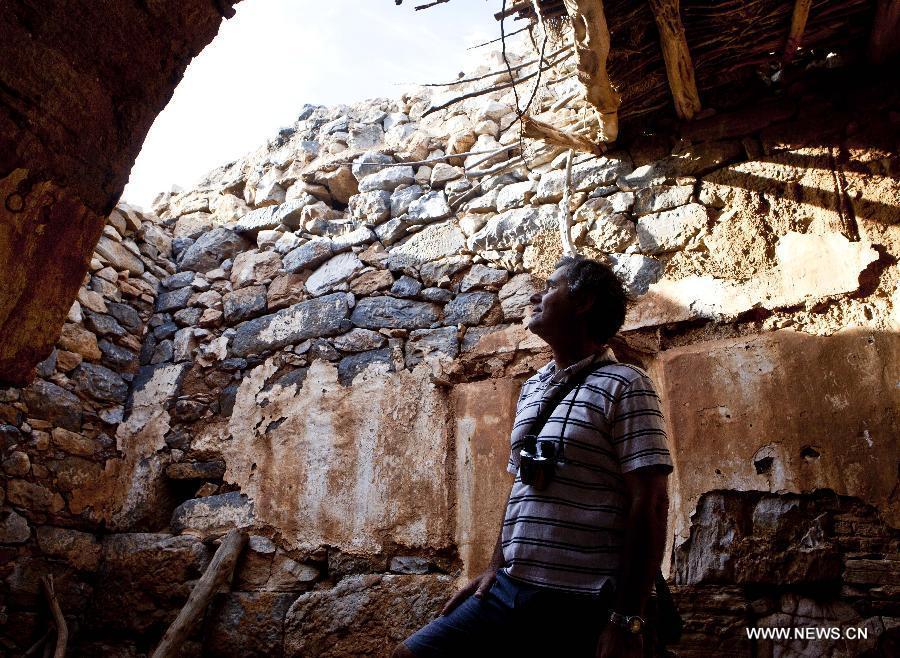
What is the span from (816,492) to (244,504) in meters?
2.62

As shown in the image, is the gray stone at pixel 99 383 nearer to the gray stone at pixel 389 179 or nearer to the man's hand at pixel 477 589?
the gray stone at pixel 389 179

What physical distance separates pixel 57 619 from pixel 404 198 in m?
2.85

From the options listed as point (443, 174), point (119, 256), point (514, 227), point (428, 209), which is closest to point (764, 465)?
point (514, 227)

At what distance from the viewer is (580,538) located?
1525 mm

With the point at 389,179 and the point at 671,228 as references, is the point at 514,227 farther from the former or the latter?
the point at 389,179

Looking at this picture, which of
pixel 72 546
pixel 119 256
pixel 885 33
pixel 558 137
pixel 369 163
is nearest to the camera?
pixel 885 33

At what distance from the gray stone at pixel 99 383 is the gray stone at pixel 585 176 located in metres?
2.73

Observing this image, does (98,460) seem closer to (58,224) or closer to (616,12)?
(58,224)

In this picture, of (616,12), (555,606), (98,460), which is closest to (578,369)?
(555,606)

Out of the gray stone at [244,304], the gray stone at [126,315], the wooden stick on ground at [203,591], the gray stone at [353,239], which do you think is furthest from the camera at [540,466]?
the gray stone at [126,315]

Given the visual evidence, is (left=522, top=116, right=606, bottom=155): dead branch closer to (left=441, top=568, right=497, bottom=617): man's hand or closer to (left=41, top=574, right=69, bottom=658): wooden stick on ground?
(left=441, top=568, right=497, bottom=617): man's hand

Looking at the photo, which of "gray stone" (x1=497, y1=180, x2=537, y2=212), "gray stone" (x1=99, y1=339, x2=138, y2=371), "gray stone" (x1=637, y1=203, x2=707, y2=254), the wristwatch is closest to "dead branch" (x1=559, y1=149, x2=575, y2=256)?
"gray stone" (x1=497, y1=180, x2=537, y2=212)

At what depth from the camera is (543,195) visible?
3418mm

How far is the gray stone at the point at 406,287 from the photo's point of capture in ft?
11.7
